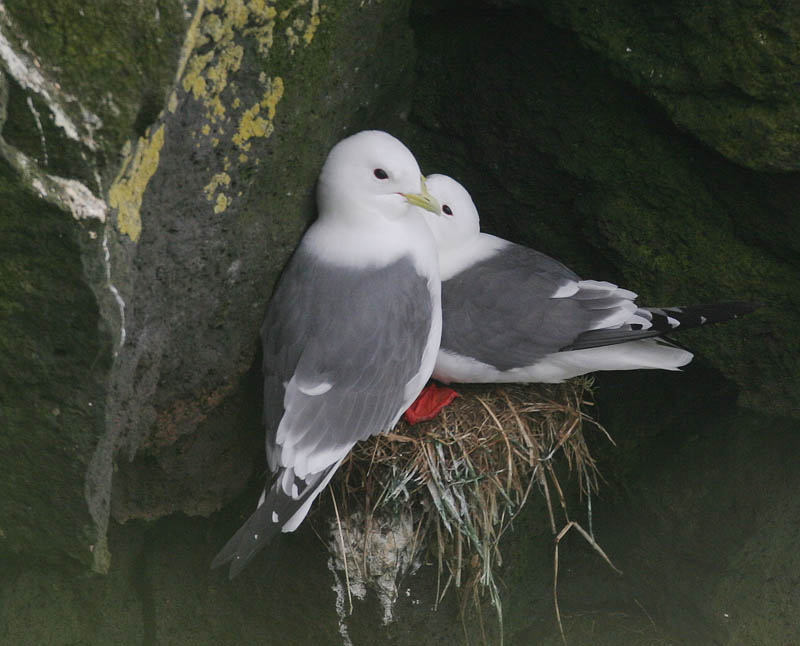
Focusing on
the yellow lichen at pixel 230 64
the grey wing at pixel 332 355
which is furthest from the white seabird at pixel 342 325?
the yellow lichen at pixel 230 64

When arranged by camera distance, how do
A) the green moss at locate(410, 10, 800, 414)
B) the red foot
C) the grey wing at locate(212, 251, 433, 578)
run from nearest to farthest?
1. the grey wing at locate(212, 251, 433, 578)
2. the green moss at locate(410, 10, 800, 414)
3. the red foot

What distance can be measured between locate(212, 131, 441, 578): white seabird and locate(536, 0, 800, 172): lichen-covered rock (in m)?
0.52

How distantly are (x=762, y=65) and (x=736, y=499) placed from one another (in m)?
1.31

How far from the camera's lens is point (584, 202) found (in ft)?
8.26

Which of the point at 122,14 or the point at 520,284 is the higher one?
the point at 122,14

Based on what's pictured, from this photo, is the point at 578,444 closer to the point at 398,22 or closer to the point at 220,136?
the point at 398,22

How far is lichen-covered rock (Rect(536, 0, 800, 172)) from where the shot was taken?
202 cm

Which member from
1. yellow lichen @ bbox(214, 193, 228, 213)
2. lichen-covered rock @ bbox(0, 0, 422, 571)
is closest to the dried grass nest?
lichen-covered rock @ bbox(0, 0, 422, 571)

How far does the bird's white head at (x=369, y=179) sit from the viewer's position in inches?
86.6

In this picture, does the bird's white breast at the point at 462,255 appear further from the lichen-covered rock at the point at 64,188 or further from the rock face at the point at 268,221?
the lichen-covered rock at the point at 64,188

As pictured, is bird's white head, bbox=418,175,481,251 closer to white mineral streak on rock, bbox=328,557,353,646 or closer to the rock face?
the rock face

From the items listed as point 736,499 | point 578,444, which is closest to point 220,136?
point 578,444

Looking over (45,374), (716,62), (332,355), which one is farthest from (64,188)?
(716,62)

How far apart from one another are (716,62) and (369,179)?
780 millimetres
